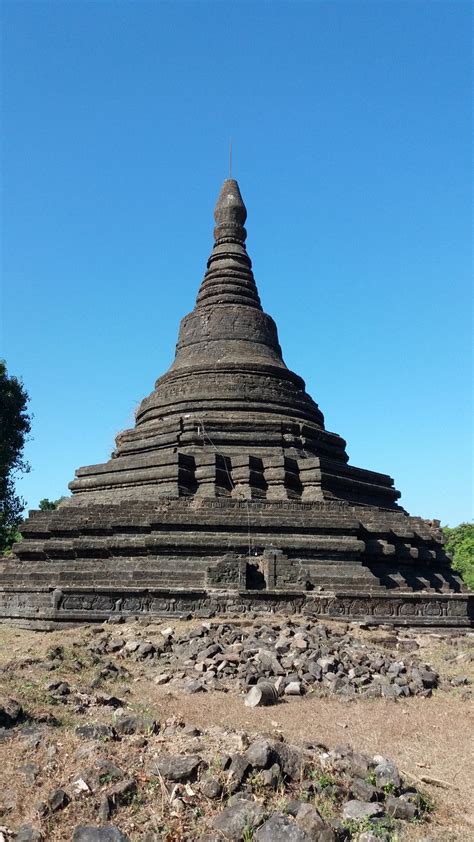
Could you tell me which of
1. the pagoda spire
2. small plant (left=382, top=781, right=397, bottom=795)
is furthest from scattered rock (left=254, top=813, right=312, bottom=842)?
the pagoda spire

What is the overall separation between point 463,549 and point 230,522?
2796 centimetres

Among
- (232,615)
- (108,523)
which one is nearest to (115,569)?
(108,523)

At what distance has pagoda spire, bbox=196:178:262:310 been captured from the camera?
81.3 ft

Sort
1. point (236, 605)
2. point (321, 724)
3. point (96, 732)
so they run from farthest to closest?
1. point (236, 605)
2. point (321, 724)
3. point (96, 732)

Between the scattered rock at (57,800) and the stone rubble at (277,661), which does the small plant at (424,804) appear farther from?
the stone rubble at (277,661)

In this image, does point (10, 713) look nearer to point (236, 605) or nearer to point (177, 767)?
point (177, 767)

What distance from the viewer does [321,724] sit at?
8062mm

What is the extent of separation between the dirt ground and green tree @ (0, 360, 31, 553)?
892 inches

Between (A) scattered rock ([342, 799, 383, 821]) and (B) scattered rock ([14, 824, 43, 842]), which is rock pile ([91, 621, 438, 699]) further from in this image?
(B) scattered rock ([14, 824, 43, 842])

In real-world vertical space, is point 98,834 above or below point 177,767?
below

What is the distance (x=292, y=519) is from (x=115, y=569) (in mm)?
4375

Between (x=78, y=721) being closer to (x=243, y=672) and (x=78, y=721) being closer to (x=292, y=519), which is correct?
(x=243, y=672)

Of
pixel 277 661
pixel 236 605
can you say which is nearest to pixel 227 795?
pixel 277 661

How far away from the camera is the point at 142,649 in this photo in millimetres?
11266
